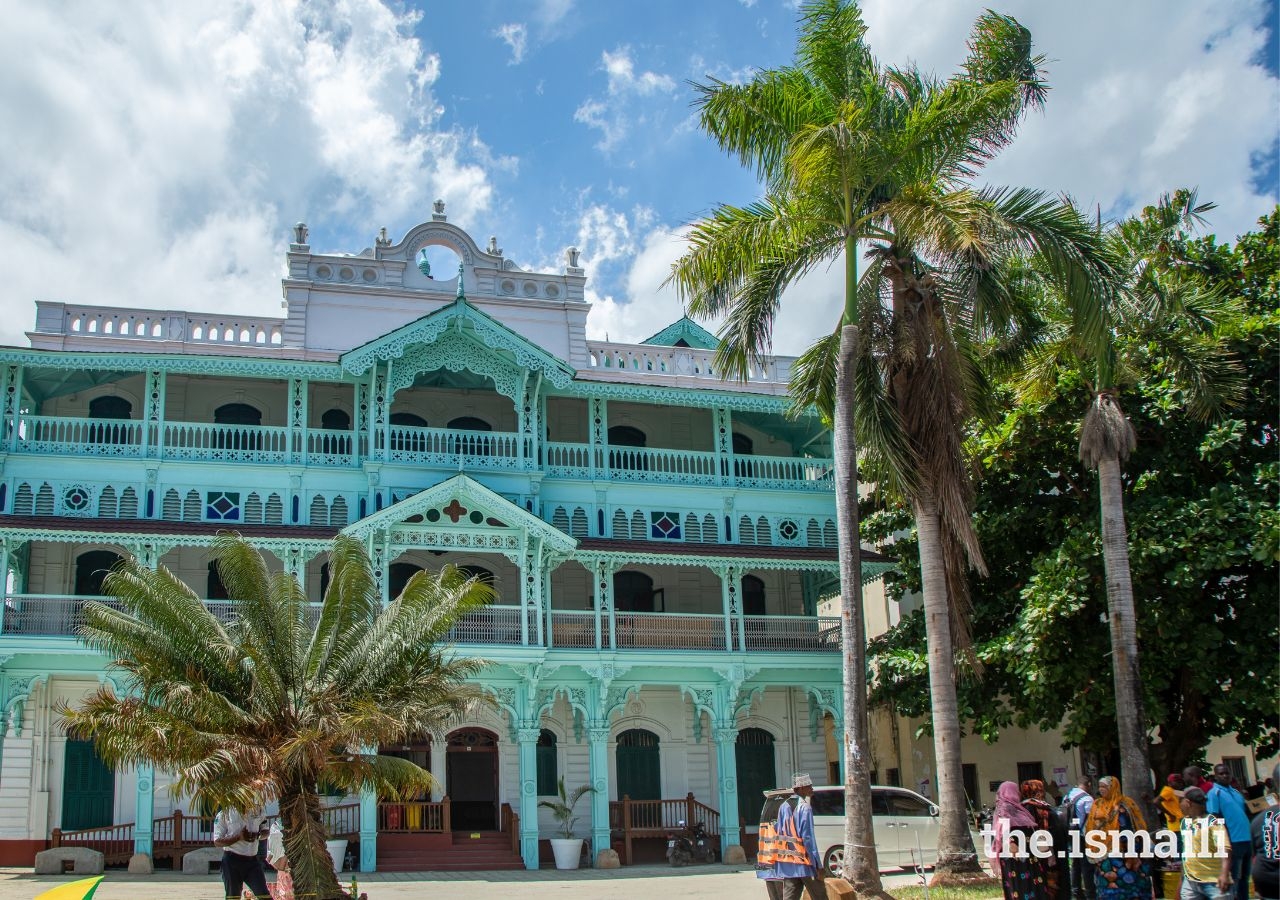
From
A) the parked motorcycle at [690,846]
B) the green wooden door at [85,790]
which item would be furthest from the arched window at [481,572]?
the green wooden door at [85,790]

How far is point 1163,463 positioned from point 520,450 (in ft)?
42.8

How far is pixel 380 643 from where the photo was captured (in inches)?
726

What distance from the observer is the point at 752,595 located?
31.9 meters

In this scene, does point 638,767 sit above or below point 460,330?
below

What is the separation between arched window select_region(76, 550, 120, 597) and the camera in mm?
27328

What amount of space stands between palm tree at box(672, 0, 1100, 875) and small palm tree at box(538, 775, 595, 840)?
32.1ft

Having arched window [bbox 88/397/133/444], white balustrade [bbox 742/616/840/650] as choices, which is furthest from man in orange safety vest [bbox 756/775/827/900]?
arched window [bbox 88/397/133/444]

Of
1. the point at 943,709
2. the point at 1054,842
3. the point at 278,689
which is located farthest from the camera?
the point at 943,709

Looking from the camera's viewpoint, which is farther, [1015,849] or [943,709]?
[943,709]

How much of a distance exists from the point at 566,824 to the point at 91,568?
11.4 meters

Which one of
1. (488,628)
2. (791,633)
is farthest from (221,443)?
(791,633)

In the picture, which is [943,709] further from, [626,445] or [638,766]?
[626,445]

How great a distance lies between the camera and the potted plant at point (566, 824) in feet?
84.4

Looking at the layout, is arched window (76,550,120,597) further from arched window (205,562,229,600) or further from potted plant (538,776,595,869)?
potted plant (538,776,595,869)
